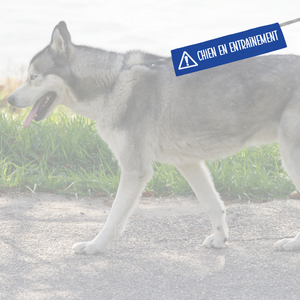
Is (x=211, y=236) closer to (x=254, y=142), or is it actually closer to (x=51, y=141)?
(x=254, y=142)

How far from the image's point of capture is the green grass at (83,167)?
602cm

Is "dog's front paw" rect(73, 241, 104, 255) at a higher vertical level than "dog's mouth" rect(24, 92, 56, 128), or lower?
lower

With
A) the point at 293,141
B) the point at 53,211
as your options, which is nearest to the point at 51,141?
the point at 53,211

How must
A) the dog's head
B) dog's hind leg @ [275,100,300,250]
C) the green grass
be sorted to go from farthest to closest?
the green grass, the dog's head, dog's hind leg @ [275,100,300,250]

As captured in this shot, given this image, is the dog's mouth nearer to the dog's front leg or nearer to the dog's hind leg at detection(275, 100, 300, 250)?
the dog's front leg

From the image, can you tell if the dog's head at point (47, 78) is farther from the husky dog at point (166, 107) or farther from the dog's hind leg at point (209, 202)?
the dog's hind leg at point (209, 202)

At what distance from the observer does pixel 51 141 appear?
7051mm

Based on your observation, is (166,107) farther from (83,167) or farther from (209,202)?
(83,167)

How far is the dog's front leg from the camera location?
12.2ft

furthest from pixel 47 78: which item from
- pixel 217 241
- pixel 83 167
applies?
pixel 83 167

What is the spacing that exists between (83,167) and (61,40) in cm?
314

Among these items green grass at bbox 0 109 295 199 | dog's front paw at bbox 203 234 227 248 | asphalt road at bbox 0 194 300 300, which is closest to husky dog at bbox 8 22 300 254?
dog's front paw at bbox 203 234 227 248

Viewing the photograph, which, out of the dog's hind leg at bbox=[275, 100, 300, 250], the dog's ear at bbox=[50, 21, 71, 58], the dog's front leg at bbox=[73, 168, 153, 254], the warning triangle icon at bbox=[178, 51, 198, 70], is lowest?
the dog's front leg at bbox=[73, 168, 153, 254]

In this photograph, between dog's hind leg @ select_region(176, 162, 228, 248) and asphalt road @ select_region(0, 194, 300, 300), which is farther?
dog's hind leg @ select_region(176, 162, 228, 248)
